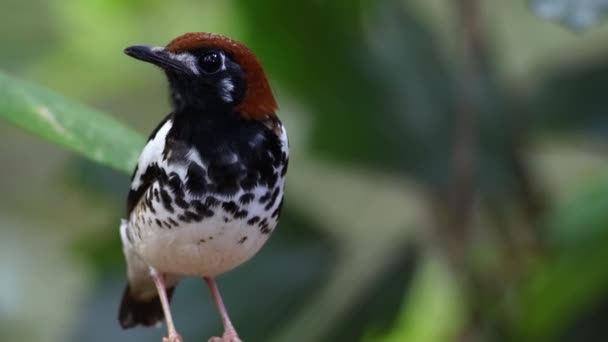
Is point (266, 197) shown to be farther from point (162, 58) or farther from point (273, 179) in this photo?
point (162, 58)

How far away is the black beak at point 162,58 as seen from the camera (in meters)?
2.04

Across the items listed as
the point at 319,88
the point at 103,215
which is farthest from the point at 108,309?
the point at 103,215

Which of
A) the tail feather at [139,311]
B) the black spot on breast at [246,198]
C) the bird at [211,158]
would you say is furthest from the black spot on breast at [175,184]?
the tail feather at [139,311]

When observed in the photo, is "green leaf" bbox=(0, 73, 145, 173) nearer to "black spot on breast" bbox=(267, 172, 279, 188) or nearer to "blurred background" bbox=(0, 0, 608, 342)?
"black spot on breast" bbox=(267, 172, 279, 188)

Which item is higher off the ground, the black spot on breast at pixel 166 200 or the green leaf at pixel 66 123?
the green leaf at pixel 66 123

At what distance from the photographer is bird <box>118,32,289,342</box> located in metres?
2.10

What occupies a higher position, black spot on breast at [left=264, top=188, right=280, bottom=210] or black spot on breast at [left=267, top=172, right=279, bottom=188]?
black spot on breast at [left=267, top=172, right=279, bottom=188]

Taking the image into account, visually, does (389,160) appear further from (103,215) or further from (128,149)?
(103,215)

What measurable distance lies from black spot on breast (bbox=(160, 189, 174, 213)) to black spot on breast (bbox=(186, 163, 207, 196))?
0.19ft

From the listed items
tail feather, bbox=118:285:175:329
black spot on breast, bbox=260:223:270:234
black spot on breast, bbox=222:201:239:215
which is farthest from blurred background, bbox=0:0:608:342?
black spot on breast, bbox=222:201:239:215

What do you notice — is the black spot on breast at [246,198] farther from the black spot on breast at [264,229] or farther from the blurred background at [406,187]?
the blurred background at [406,187]

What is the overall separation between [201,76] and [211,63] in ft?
0.11

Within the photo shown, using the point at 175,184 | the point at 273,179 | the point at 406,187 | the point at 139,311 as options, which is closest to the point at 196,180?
the point at 175,184

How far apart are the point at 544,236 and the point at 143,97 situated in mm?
2529
